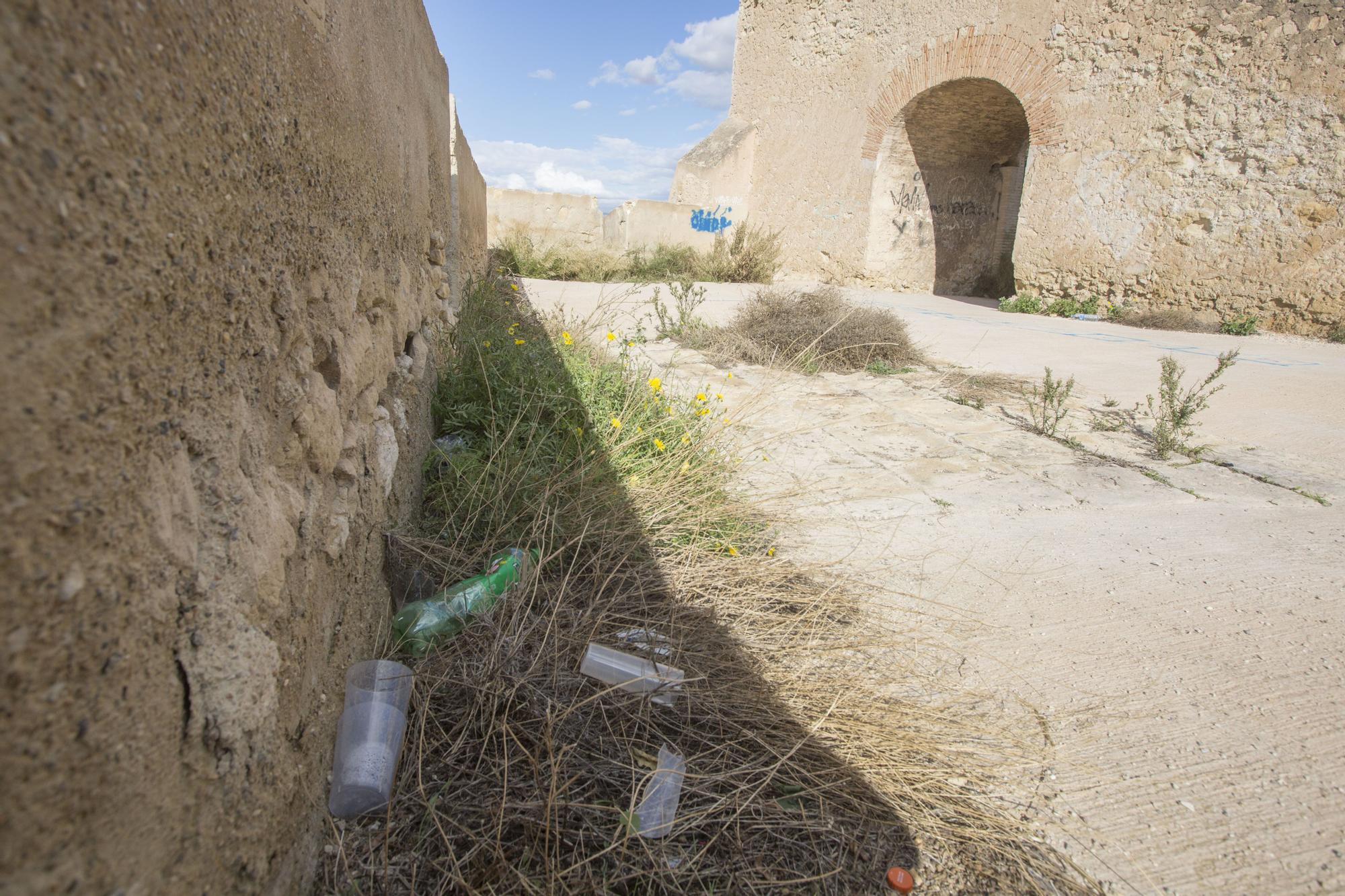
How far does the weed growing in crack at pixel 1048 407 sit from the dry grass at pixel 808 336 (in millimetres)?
1143

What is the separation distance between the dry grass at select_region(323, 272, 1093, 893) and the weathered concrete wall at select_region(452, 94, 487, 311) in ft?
8.36

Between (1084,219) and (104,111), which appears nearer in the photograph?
(104,111)

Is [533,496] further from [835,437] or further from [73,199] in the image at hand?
[835,437]

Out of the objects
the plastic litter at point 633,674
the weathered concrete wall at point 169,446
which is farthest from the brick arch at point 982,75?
the weathered concrete wall at point 169,446

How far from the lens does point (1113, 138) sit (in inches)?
328

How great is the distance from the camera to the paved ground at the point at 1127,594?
1341 mm

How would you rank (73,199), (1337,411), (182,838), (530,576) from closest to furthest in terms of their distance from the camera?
(73,199) → (182,838) → (530,576) → (1337,411)

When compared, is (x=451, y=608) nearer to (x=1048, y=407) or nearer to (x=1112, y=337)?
(x=1048, y=407)

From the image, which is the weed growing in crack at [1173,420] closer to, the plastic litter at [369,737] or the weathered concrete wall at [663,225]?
the plastic litter at [369,737]

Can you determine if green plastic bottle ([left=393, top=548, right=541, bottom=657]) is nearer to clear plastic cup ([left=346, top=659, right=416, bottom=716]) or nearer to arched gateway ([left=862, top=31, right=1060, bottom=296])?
clear plastic cup ([left=346, top=659, right=416, bottom=716])

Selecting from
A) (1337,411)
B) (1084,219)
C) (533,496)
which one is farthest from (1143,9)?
(533,496)

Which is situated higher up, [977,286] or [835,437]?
[977,286]

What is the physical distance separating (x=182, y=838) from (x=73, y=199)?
0.61 meters

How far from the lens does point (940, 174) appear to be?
11.9 m
